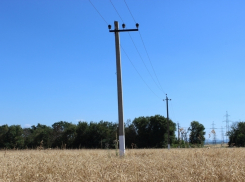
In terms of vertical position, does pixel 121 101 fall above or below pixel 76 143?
above

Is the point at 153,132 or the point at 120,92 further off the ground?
the point at 120,92

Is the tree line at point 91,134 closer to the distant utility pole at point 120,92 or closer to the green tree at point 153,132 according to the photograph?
the green tree at point 153,132

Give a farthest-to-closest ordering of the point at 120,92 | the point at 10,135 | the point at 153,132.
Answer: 1. the point at 153,132
2. the point at 10,135
3. the point at 120,92

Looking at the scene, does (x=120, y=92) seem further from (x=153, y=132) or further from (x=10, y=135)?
(x=153, y=132)

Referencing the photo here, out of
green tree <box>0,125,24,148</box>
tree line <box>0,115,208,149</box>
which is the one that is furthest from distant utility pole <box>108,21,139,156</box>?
green tree <box>0,125,24,148</box>

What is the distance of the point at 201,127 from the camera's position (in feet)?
277

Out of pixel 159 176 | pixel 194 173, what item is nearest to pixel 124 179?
pixel 159 176

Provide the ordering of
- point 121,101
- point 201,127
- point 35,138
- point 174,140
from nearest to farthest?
point 121,101, point 35,138, point 174,140, point 201,127

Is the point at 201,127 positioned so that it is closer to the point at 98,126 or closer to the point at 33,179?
the point at 98,126

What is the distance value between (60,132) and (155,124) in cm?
1999

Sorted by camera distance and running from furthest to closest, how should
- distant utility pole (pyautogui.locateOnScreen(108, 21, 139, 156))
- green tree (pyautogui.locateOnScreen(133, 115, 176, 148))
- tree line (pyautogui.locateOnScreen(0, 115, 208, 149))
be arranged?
green tree (pyautogui.locateOnScreen(133, 115, 176, 148)) < tree line (pyautogui.locateOnScreen(0, 115, 208, 149)) < distant utility pole (pyautogui.locateOnScreen(108, 21, 139, 156))

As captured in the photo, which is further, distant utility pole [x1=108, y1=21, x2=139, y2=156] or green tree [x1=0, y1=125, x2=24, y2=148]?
green tree [x1=0, y1=125, x2=24, y2=148]

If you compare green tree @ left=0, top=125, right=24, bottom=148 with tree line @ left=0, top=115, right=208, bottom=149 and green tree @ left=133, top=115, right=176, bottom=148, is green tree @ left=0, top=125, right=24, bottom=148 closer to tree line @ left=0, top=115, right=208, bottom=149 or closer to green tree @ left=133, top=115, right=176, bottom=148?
tree line @ left=0, top=115, right=208, bottom=149

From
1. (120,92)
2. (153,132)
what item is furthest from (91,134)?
(120,92)
